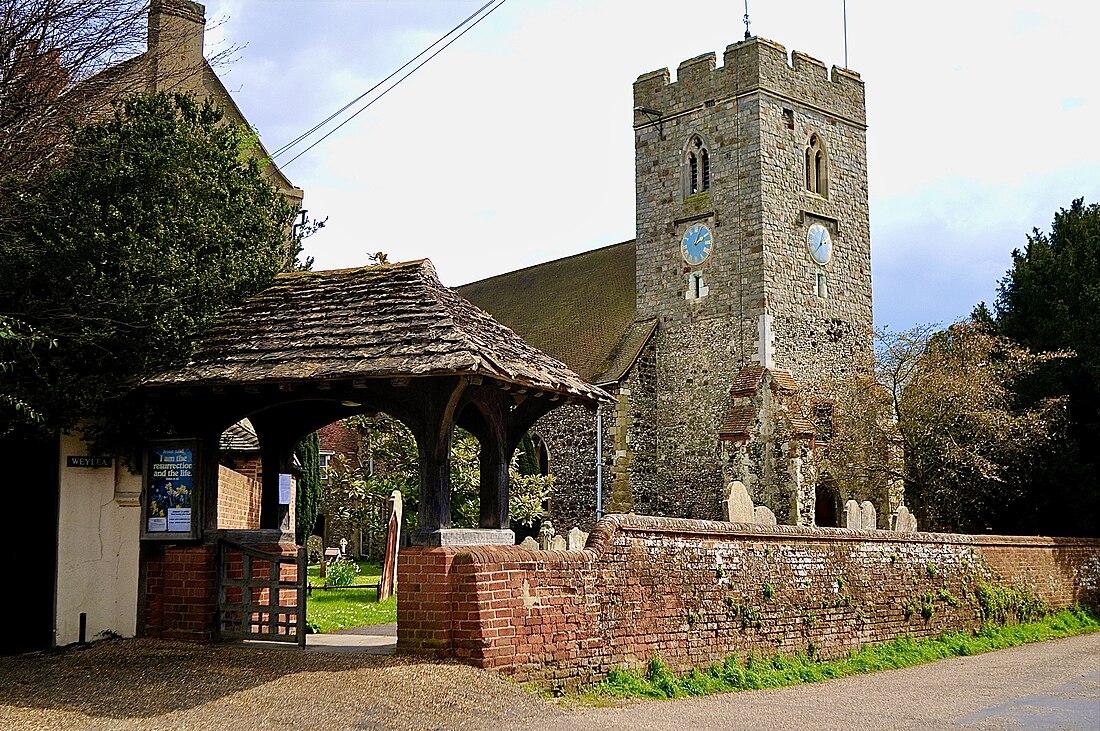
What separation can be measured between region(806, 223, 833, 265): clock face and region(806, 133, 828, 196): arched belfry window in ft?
3.73

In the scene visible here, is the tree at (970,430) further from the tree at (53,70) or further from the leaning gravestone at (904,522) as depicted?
the tree at (53,70)

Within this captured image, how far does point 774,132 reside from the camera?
104ft

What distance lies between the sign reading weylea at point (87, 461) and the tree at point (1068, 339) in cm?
2288

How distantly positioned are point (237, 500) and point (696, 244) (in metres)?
17.8

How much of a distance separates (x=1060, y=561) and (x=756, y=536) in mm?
11392

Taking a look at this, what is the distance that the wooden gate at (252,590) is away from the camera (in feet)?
37.0

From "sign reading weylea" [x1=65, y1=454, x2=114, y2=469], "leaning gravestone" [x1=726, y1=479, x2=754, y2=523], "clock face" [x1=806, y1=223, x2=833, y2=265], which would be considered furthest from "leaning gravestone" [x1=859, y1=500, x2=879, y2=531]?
"clock face" [x1=806, y1=223, x2=833, y2=265]

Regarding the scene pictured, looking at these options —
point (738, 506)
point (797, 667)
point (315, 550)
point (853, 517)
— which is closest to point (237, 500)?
point (738, 506)

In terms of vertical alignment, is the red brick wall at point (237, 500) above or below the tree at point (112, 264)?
below

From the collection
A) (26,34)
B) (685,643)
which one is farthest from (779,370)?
(26,34)

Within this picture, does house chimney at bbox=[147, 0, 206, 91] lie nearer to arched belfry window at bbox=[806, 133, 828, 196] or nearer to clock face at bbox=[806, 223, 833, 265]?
clock face at bbox=[806, 223, 833, 265]

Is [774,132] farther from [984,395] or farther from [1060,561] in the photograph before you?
[1060,561]

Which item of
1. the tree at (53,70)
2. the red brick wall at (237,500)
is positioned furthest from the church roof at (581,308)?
the tree at (53,70)

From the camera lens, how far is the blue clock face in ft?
106
